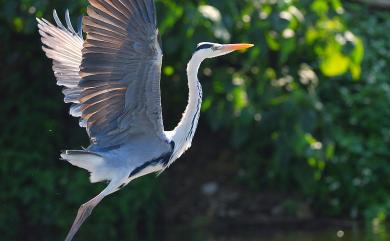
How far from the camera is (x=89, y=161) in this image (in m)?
5.68

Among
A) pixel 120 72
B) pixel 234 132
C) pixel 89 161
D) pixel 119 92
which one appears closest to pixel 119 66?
pixel 120 72

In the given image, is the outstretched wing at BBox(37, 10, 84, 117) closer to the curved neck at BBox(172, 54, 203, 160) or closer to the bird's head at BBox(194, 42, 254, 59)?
the curved neck at BBox(172, 54, 203, 160)

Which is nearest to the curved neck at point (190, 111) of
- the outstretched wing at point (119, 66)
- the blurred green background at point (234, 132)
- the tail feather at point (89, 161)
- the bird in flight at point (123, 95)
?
the bird in flight at point (123, 95)

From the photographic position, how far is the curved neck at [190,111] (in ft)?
19.0

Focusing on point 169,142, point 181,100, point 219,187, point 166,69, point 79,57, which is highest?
point 79,57

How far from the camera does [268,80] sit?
847 centimetres

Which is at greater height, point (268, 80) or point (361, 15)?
point (268, 80)

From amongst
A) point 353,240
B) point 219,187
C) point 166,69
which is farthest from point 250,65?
point 353,240

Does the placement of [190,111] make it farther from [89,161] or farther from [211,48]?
[89,161]

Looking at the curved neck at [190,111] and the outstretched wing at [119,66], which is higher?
the outstretched wing at [119,66]

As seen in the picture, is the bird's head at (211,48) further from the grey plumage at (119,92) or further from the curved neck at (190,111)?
the grey plumage at (119,92)

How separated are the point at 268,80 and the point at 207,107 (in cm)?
60

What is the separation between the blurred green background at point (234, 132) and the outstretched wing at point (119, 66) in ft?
7.04

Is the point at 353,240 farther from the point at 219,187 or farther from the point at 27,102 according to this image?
the point at 27,102
